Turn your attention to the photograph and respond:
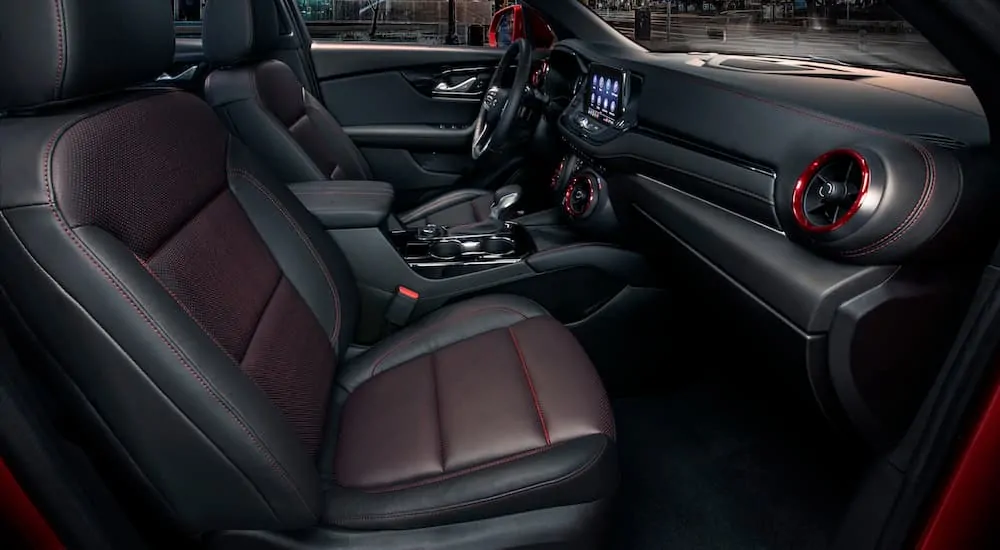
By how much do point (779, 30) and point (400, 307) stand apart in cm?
131

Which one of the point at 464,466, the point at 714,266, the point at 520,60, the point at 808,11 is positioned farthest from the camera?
the point at 520,60

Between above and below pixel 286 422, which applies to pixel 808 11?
above

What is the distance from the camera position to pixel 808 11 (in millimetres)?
1871

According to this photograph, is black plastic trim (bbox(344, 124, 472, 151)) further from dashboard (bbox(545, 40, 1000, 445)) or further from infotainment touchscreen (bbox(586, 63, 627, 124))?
dashboard (bbox(545, 40, 1000, 445))

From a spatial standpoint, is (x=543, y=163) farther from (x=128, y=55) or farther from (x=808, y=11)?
(x=128, y=55)

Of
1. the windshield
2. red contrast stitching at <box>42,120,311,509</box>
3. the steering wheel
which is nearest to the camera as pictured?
red contrast stitching at <box>42,120,311,509</box>

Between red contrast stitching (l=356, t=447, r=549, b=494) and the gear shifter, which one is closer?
red contrast stitching (l=356, t=447, r=549, b=494)

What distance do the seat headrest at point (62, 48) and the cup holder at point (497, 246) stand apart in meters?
1.14

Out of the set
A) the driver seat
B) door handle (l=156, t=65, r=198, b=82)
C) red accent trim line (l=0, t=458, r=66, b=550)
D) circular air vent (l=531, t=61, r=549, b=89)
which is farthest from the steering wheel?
red accent trim line (l=0, t=458, r=66, b=550)

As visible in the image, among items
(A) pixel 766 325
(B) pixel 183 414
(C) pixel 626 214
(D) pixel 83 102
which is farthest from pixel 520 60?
(B) pixel 183 414

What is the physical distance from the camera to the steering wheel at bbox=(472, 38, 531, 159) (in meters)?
2.44

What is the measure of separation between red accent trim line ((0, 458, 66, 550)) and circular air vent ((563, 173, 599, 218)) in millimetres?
1441

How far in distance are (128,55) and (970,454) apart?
1.22 m

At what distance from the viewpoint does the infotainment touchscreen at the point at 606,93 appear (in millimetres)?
1918
